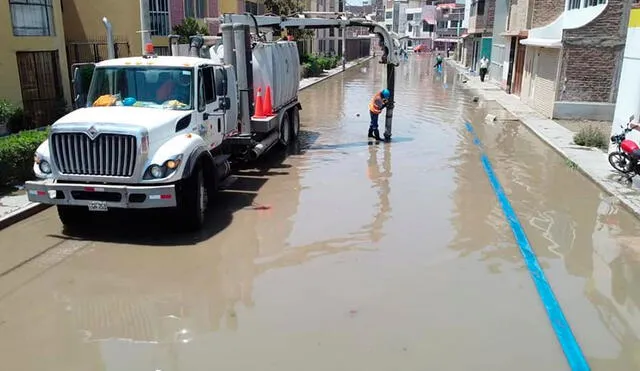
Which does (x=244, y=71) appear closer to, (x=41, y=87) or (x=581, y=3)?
(x=41, y=87)

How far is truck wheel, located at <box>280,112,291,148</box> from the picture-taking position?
1442 centimetres

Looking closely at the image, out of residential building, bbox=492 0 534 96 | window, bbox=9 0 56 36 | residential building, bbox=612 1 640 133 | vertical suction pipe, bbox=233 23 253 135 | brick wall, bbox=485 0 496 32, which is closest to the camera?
vertical suction pipe, bbox=233 23 253 135

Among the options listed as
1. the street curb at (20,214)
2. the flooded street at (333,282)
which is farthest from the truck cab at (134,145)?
the street curb at (20,214)

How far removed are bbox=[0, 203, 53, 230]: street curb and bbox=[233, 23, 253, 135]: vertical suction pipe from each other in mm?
4068

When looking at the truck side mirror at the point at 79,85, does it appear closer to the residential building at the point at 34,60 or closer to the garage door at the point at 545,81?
the residential building at the point at 34,60

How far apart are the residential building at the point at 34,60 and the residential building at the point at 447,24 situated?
101490 mm

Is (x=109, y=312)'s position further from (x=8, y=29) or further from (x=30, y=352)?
(x=8, y=29)

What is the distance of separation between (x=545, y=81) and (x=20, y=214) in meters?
19.6

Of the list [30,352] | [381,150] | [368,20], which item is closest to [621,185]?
[381,150]

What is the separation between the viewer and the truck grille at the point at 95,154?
7.55m

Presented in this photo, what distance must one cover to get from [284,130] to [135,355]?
389 inches

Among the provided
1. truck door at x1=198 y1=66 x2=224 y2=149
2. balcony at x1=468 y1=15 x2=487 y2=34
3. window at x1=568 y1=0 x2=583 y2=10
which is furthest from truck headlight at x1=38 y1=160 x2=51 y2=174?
balcony at x1=468 y1=15 x2=487 y2=34

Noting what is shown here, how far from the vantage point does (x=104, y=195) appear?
762cm

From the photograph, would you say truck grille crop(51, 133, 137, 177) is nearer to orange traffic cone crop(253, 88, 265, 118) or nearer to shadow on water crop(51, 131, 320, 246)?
shadow on water crop(51, 131, 320, 246)
